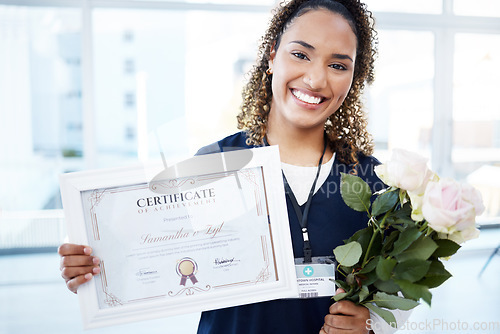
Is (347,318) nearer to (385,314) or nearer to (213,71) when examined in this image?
(385,314)

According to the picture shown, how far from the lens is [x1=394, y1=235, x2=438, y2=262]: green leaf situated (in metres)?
0.75

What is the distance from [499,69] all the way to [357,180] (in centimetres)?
493

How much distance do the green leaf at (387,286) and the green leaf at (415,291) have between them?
1.3 inches

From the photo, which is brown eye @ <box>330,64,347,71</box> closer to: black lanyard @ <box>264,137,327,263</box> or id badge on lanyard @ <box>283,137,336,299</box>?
black lanyard @ <box>264,137,327,263</box>

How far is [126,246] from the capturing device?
93 cm

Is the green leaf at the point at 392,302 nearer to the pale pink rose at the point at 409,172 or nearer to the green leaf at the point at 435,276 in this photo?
the green leaf at the point at 435,276

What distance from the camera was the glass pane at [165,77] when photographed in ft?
13.2

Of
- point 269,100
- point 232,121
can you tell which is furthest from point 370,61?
point 232,121

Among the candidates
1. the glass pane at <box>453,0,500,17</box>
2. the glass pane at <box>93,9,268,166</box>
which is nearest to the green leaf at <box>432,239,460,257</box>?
the glass pane at <box>93,9,268,166</box>

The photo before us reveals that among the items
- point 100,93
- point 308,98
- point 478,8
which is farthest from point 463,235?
point 478,8

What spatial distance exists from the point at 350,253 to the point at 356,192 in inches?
5.2

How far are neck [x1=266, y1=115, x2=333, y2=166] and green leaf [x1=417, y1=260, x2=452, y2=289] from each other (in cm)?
46

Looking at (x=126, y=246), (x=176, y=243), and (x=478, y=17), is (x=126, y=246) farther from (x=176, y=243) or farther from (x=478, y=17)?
(x=478, y=17)

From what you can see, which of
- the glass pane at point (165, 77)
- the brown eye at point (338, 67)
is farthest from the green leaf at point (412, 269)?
the glass pane at point (165, 77)
